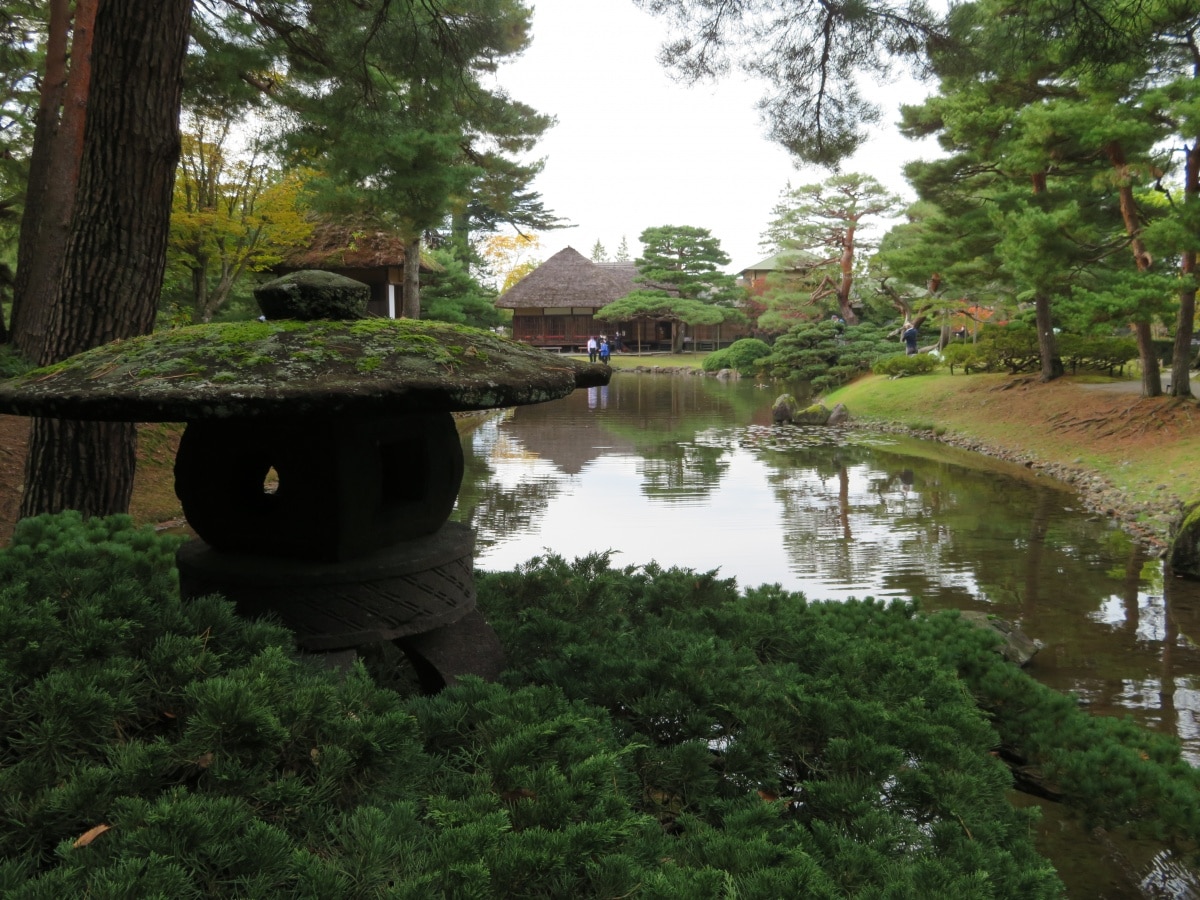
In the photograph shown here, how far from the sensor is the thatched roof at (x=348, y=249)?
22.1 m

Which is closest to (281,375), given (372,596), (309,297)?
(309,297)

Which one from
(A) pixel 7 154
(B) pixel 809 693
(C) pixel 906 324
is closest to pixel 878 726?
(B) pixel 809 693

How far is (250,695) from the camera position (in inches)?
84.0

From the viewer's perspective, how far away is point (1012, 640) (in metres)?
5.36

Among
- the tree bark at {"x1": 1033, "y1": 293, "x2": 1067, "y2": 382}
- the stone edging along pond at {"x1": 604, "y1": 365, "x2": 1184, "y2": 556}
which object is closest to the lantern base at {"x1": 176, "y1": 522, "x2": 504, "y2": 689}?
the stone edging along pond at {"x1": 604, "y1": 365, "x2": 1184, "y2": 556}

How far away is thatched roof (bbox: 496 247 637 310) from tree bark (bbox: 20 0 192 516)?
3377 centimetres

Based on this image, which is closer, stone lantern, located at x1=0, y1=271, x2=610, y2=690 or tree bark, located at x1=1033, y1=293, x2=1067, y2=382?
stone lantern, located at x1=0, y1=271, x2=610, y2=690

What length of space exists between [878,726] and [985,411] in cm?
1545

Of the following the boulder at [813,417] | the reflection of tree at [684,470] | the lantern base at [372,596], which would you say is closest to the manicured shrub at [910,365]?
the boulder at [813,417]

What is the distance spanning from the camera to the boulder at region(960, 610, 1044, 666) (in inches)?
205

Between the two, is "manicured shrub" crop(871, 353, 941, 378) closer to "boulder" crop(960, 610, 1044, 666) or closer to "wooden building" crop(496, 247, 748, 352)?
"boulder" crop(960, 610, 1044, 666)

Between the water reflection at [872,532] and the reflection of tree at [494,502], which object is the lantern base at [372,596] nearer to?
the water reflection at [872,532]

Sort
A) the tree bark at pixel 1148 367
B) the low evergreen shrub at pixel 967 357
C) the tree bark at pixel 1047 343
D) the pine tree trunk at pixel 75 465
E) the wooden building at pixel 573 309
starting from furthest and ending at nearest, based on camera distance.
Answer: the wooden building at pixel 573 309, the low evergreen shrub at pixel 967 357, the tree bark at pixel 1047 343, the tree bark at pixel 1148 367, the pine tree trunk at pixel 75 465

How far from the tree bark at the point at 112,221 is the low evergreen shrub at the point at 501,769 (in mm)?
1578
